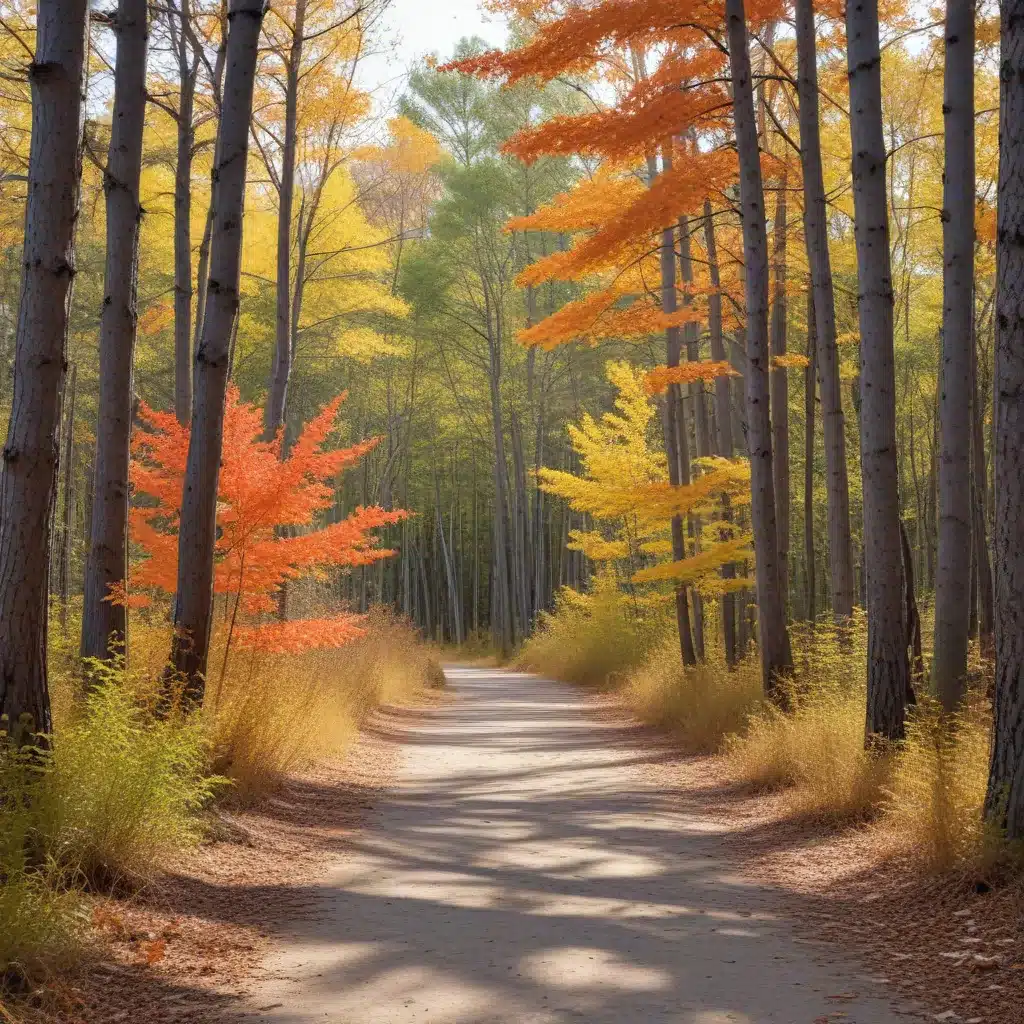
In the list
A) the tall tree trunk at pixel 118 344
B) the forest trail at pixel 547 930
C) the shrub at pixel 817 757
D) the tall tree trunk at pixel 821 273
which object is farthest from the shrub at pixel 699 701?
the tall tree trunk at pixel 118 344

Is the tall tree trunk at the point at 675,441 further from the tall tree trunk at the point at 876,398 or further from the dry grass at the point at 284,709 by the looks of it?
the tall tree trunk at the point at 876,398

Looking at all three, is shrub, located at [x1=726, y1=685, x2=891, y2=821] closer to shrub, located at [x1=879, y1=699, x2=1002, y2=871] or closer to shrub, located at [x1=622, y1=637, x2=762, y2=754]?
shrub, located at [x1=879, y1=699, x2=1002, y2=871]

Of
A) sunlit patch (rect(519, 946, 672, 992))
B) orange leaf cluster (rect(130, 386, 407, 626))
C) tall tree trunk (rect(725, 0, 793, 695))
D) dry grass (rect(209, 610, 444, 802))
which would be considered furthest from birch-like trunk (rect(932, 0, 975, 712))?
orange leaf cluster (rect(130, 386, 407, 626))

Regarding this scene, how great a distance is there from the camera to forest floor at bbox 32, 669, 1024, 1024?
4.02 meters

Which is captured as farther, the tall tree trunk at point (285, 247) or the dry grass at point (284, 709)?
the tall tree trunk at point (285, 247)

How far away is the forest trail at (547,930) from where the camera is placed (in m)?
3.98

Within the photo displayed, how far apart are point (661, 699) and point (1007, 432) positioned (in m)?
10.1

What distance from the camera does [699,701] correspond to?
12.7 meters

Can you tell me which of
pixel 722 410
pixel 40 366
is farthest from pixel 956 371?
pixel 722 410

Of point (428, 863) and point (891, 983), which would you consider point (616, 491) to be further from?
point (891, 983)

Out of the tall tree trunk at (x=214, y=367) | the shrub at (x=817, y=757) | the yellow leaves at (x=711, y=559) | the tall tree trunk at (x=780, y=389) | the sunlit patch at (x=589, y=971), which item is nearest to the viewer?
the sunlit patch at (x=589, y=971)

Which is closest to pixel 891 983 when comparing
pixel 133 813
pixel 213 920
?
pixel 213 920

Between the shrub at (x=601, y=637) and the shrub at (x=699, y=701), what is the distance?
384 centimetres

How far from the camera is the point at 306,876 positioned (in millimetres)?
6270
